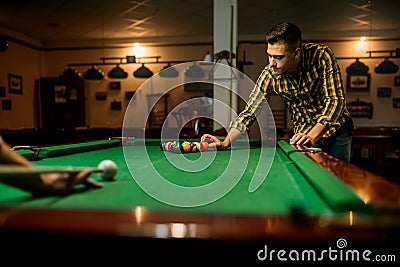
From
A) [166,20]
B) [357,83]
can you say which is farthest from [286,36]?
[357,83]

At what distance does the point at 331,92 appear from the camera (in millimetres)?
2129

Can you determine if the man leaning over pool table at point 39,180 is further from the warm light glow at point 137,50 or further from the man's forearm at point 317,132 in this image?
the warm light glow at point 137,50

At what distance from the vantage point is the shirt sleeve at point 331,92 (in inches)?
80.5

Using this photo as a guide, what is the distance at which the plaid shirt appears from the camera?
6.89 ft

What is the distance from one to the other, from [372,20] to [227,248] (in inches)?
267

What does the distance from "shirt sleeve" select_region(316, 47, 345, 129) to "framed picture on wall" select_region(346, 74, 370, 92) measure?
5.46 metres

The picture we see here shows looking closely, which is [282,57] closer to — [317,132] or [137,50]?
[317,132]

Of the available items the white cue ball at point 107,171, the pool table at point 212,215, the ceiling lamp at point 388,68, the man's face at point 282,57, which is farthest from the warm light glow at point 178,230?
the ceiling lamp at point 388,68

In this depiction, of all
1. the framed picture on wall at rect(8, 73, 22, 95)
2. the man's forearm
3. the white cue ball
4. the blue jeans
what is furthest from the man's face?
the framed picture on wall at rect(8, 73, 22, 95)

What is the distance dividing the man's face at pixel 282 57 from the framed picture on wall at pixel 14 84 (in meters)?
6.65

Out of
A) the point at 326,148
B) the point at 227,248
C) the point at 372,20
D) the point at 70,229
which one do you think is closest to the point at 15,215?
the point at 70,229

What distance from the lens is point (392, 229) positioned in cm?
63

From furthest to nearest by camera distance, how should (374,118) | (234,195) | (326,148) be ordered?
(374,118), (326,148), (234,195)

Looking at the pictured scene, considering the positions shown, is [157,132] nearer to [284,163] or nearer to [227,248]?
[284,163]
